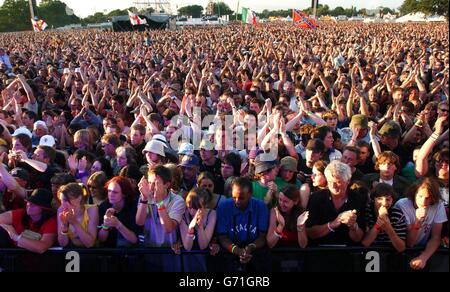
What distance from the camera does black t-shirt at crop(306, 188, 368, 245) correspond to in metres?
3.29

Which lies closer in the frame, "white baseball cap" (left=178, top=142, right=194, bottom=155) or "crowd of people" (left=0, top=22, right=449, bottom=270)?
"crowd of people" (left=0, top=22, right=449, bottom=270)

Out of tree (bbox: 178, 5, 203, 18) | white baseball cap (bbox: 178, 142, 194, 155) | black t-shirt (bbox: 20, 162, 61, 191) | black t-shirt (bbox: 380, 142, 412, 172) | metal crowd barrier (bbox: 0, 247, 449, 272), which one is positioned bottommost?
metal crowd barrier (bbox: 0, 247, 449, 272)

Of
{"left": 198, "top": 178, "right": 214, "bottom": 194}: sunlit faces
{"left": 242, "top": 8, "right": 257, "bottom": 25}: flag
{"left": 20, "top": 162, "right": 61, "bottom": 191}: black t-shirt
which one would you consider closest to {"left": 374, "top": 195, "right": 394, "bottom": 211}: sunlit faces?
{"left": 198, "top": 178, "right": 214, "bottom": 194}: sunlit faces

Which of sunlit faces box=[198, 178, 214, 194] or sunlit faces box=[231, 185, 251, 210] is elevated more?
sunlit faces box=[231, 185, 251, 210]

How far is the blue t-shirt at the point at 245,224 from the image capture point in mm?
3281

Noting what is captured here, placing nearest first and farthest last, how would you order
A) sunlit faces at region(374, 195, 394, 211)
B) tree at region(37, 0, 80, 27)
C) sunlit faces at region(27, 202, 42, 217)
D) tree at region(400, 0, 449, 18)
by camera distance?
sunlit faces at region(374, 195, 394, 211)
sunlit faces at region(27, 202, 42, 217)
tree at region(400, 0, 449, 18)
tree at region(37, 0, 80, 27)

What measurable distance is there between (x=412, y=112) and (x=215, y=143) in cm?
312

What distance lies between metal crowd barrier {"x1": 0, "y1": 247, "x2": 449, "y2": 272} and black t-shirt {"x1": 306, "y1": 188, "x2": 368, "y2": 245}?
0.13 metres

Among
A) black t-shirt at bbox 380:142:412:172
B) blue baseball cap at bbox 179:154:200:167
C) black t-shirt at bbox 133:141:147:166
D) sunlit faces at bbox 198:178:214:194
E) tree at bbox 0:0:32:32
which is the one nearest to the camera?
sunlit faces at bbox 198:178:214:194

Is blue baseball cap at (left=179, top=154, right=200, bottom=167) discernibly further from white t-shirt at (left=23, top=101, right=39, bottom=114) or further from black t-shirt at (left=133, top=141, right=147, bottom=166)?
white t-shirt at (left=23, top=101, right=39, bottom=114)

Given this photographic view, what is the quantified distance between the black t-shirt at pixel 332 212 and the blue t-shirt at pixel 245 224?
36 cm

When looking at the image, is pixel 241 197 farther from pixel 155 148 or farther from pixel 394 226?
pixel 155 148

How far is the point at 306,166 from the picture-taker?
15.7 ft
